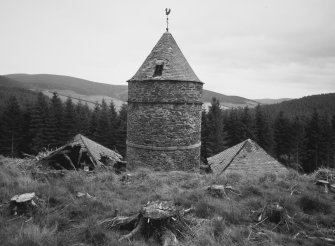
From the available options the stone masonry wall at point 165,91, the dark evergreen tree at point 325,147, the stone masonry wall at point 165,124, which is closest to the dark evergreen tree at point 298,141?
the dark evergreen tree at point 325,147

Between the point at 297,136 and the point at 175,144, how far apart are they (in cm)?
3333

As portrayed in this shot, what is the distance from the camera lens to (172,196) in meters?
6.50

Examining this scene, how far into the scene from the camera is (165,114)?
42.4 ft

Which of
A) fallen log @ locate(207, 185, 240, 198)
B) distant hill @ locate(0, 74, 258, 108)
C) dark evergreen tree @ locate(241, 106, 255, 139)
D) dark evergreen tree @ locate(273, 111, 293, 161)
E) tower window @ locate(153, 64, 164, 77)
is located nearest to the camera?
fallen log @ locate(207, 185, 240, 198)

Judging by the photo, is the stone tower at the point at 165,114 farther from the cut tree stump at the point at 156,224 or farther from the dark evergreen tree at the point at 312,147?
the dark evergreen tree at the point at 312,147

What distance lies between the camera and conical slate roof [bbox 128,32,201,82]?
1312cm

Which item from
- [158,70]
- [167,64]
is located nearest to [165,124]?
[158,70]

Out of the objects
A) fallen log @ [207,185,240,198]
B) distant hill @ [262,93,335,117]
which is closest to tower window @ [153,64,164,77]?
fallen log @ [207,185,240,198]

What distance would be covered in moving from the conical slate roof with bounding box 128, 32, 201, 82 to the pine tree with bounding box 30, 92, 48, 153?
25.7 metres

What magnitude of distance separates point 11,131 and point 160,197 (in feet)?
119

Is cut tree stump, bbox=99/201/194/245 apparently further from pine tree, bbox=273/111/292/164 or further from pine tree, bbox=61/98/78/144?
pine tree, bbox=273/111/292/164

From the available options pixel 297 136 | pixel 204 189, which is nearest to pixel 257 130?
pixel 297 136

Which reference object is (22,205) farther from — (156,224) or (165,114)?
(165,114)

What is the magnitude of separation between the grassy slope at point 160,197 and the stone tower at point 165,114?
15.3ft
